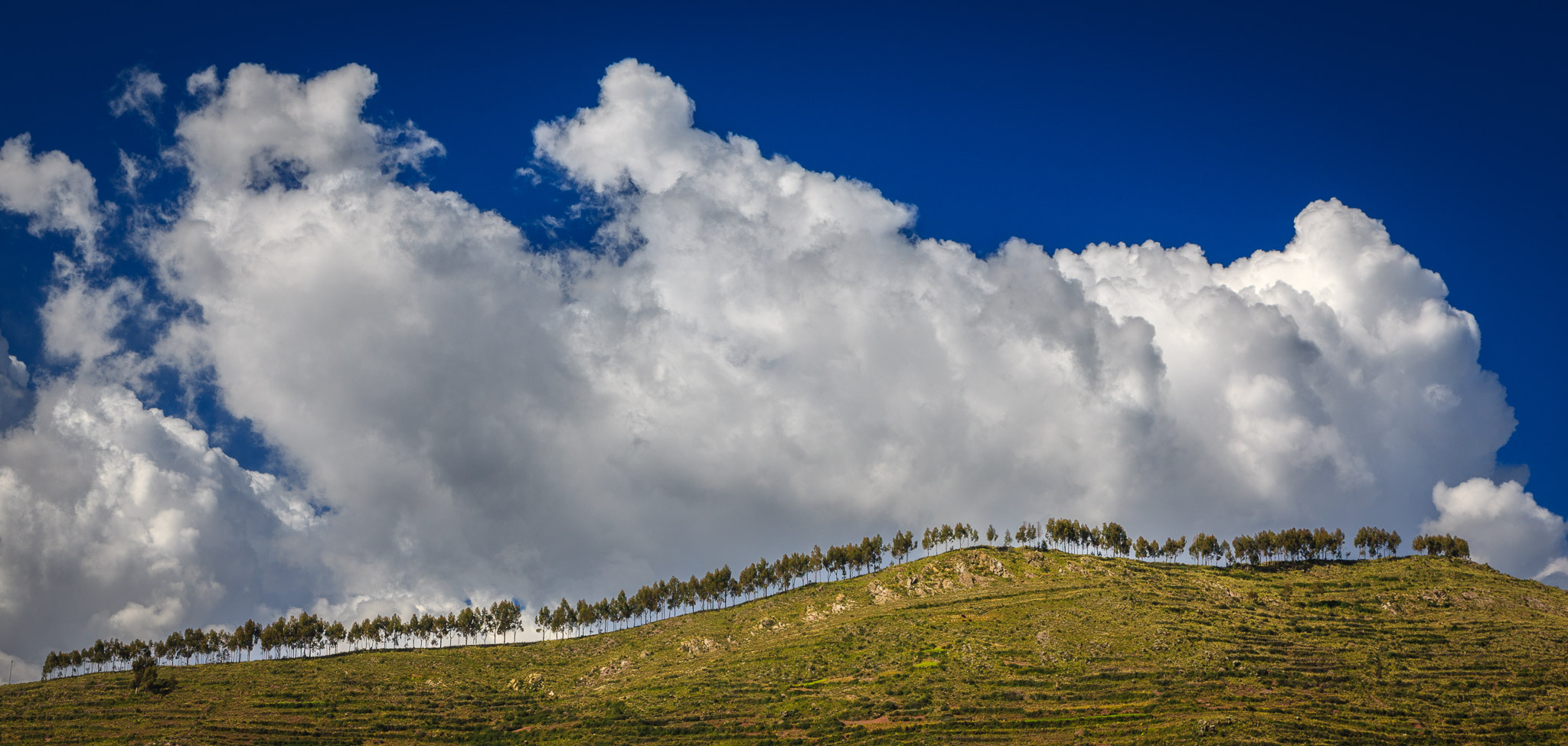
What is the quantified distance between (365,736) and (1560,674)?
22883cm

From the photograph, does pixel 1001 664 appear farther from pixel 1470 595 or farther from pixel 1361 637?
pixel 1470 595

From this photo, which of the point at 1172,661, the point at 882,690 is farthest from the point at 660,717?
the point at 1172,661

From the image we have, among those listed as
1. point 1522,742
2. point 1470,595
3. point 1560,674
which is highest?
point 1470,595

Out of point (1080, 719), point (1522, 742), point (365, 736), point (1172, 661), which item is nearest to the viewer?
point (1522, 742)

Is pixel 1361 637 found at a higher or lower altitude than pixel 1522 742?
higher

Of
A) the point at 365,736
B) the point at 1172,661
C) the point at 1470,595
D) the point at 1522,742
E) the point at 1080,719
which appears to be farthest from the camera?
the point at 1470,595

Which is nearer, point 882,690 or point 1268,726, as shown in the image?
point 1268,726

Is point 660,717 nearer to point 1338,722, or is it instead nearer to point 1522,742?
point 1338,722

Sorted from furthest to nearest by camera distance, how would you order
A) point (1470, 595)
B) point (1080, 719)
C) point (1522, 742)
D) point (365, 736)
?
point (1470, 595), point (365, 736), point (1080, 719), point (1522, 742)

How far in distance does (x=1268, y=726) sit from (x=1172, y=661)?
1082 inches

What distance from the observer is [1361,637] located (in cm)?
18562

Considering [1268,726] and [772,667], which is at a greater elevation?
[772,667]

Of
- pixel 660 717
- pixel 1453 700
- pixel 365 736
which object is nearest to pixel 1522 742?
pixel 1453 700

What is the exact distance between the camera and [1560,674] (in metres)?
160
